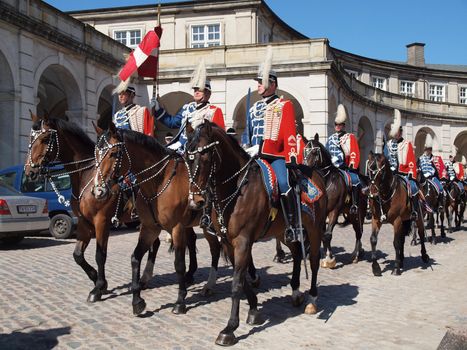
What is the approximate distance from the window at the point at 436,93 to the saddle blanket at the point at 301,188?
39945 mm

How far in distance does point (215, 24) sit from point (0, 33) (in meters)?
13.8

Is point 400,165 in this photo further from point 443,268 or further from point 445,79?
point 445,79

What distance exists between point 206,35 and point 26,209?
18655mm

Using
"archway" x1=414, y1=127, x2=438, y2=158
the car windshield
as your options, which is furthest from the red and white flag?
"archway" x1=414, y1=127, x2=438, y2=158

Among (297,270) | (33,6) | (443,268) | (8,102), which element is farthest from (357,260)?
(33,6)

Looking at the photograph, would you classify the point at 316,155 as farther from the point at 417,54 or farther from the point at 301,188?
the point at 417,54

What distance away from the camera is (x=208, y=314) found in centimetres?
670

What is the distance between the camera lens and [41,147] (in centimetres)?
742

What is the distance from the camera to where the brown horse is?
24.3 feet

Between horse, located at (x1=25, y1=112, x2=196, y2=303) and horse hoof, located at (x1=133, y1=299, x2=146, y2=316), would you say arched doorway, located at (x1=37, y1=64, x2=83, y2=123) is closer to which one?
horse, located at (x1=25, y1=112, x2=196, y2=303)

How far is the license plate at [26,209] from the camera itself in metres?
12.8

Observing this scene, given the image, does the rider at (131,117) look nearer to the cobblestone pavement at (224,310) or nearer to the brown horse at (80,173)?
the brown horse at (80,173)

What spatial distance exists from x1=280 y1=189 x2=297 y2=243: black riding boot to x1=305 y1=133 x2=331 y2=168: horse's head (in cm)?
373

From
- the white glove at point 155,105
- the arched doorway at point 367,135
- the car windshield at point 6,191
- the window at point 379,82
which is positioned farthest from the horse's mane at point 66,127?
the window at point 379,82
